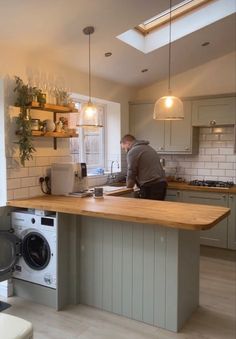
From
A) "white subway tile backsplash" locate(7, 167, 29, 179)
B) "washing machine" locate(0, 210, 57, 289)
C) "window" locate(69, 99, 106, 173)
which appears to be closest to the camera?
"washing machine" locate(0, 210, 57, 289)

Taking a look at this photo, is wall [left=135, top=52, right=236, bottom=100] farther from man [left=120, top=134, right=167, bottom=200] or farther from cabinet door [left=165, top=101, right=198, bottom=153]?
man [left=120, top=134, right=167, bottom=200]

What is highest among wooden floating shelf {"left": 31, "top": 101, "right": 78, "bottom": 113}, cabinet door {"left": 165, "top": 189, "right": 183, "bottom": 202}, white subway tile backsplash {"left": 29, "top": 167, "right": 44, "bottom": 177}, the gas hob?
wooden floating shelf {"left": 31, "top": 101, "right": 78, "bottom": 113}

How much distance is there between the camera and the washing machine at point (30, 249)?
3043 millimetres

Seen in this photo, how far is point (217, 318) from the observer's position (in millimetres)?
2885

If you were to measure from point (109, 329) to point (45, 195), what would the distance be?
154 centimetres

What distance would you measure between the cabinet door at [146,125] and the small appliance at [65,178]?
1884mm

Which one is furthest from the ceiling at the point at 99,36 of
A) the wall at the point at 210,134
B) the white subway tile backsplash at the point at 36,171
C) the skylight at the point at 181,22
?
the white subway tile backsplash at the point at 36,171

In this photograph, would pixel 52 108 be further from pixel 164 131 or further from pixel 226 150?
pixel 226 150

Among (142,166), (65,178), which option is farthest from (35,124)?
(142,166)

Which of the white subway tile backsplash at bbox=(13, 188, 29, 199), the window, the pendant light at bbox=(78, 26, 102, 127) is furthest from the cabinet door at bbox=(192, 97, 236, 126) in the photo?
the white subway tile backsplash at bbox=(13, 188, 29, 199)

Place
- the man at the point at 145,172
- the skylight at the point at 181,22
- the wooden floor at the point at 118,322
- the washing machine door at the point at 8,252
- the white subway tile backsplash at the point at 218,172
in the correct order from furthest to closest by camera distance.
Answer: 1. the white subway tile backsplash at the point at 218,172
2. the man at the point at 145,172
3. the skylight at the point at 181,22
4. the washing machine door at the point at 8,252
5. the wooden floor at the point at 118,322

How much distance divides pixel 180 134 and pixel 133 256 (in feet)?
8.60

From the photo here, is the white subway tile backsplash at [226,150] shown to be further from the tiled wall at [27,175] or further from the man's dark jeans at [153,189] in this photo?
the tiled wall at [27,175]

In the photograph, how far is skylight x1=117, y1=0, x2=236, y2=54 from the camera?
146 inches
